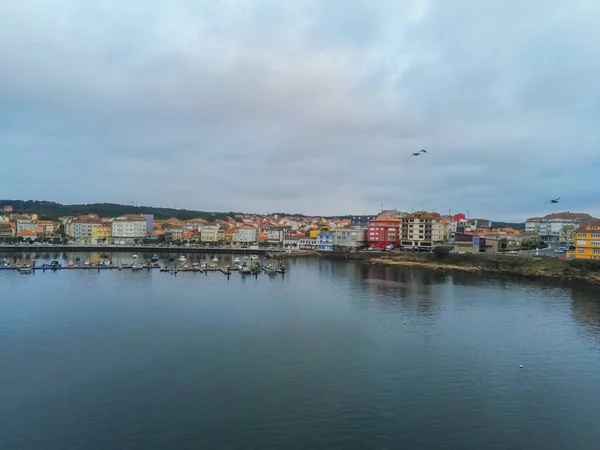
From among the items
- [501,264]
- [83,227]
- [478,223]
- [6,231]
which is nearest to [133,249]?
[83,227]

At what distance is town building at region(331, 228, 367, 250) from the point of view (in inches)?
1501

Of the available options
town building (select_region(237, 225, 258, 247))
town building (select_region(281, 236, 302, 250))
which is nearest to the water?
town building (select_region(281, 236, 302, 250))

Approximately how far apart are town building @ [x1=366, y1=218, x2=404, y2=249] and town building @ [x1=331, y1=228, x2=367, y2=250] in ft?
3.93

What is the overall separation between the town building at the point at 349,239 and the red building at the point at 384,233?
1.20m

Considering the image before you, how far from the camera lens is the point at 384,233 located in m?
36.5

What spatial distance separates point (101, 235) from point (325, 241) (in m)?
23.8

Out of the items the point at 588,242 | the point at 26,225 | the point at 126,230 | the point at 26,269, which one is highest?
the point at 26,225

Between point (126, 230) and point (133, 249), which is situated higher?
point (126, 230)

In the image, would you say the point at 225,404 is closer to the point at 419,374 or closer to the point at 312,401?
the point at 312,401

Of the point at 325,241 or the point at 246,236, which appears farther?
the point at 246,236

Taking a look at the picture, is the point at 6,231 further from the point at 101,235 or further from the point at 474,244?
the point at 474,244

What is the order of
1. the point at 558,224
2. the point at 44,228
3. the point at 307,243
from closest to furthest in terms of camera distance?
the point at 307,243, the point at 558,224, the point at 44,228

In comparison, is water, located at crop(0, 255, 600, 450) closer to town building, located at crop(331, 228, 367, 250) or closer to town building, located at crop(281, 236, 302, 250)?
town building, located at crop(331, 228, 367, 250)

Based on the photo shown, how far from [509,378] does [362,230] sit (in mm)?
31242
